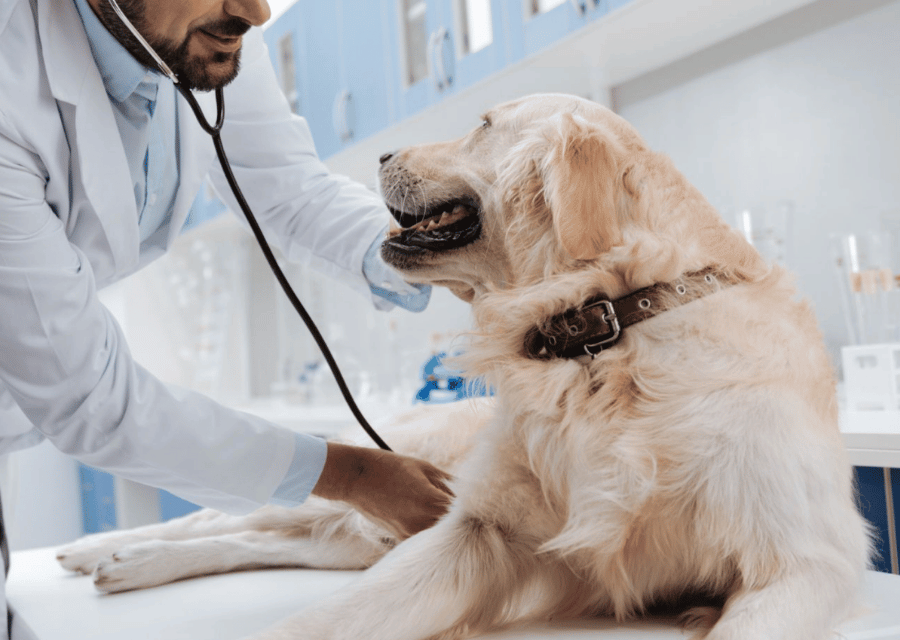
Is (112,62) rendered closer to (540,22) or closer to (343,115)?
(540,22)

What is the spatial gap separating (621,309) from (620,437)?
0.14 meters

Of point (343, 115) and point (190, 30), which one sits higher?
point (343, 115)

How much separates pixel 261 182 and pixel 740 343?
1.03m

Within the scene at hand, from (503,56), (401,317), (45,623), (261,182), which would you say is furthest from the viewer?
(401,317)

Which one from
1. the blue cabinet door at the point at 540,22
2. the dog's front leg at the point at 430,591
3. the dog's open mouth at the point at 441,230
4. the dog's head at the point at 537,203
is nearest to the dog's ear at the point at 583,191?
the dog's head at the point at 537,203

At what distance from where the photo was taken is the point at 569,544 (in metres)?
0.74

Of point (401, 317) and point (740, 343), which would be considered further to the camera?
point (401, 317)

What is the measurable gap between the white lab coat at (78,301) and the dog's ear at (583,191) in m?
0.46

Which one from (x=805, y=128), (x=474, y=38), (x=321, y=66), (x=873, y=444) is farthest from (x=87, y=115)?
(x=321, y=66)

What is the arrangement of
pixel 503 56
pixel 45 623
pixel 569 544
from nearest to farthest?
1. pixel 569 544
2. pixel 45 623
3. pixel 503 56

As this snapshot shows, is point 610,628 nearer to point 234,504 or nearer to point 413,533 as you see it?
point 413,533

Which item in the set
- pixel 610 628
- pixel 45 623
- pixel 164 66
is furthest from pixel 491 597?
pixel 164 66

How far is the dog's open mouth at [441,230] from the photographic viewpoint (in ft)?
3.33

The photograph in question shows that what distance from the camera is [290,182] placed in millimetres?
1476
